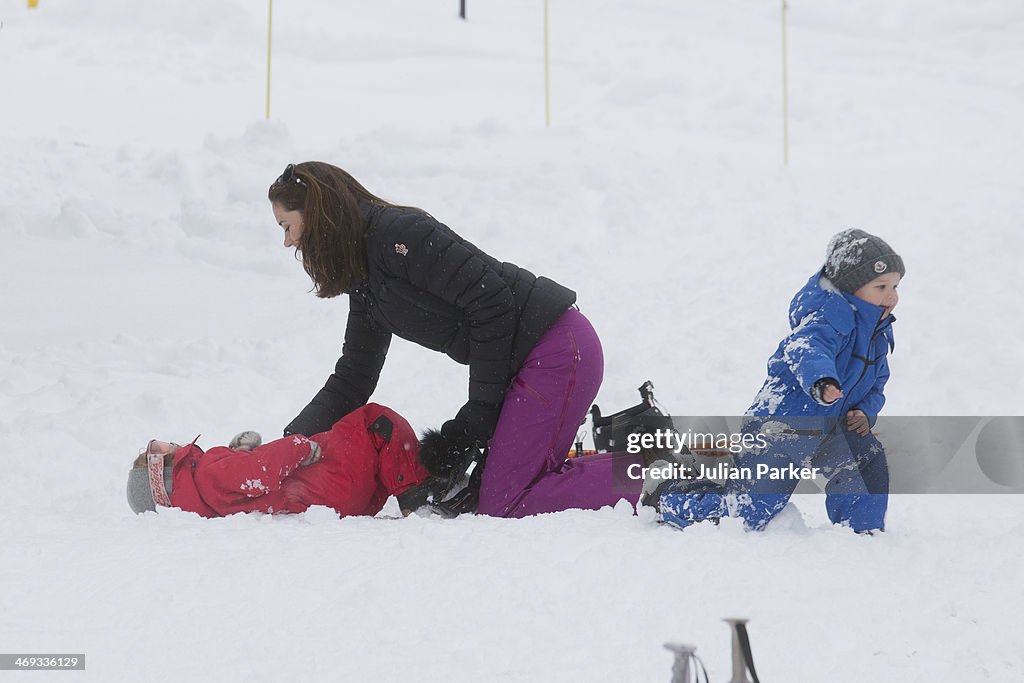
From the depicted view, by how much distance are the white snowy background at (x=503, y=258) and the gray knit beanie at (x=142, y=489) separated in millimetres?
215

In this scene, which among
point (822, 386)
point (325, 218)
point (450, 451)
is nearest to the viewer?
point (822, 386)

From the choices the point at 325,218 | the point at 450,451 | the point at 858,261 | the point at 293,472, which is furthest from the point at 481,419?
the point at 858,261

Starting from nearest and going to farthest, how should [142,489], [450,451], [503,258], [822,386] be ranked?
[822,386], [142,489], [450,451], [503,258]

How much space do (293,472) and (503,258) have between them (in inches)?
212

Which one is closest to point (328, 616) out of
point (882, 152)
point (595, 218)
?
point (595, 218)

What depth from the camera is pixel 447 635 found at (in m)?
2.64

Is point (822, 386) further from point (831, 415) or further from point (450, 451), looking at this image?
point (450, 451)

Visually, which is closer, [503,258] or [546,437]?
[546,437]

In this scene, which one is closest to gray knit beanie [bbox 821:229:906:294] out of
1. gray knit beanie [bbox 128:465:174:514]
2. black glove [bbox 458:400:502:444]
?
black glove [bbox 458:400:502:444]

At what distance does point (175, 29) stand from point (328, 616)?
1682 centimetres

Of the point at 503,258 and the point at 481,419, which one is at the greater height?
the point at 503,258

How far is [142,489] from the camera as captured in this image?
3.78 m

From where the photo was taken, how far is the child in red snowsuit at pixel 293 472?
3.77 meters

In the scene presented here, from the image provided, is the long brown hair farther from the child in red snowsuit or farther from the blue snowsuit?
the blue snowsuit
